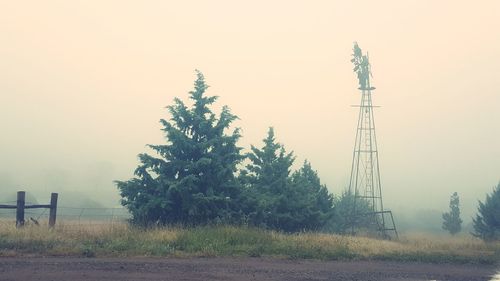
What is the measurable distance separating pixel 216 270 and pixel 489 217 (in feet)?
152

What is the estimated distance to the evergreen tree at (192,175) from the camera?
766 inches

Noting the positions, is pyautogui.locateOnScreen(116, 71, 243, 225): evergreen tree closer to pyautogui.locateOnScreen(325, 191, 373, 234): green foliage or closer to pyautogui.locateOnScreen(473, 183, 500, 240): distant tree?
pyautogui.locateOnScreen(325, 191, 373, 234): green foliage

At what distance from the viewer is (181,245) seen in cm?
1447

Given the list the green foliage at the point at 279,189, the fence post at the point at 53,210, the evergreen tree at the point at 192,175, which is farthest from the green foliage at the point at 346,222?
the fence post at the point at 53,210

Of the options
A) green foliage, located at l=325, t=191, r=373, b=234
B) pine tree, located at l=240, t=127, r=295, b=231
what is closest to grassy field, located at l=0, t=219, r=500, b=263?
pine tree, located at l=240, t=127, r=295, b=231

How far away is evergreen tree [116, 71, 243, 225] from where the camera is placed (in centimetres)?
1945

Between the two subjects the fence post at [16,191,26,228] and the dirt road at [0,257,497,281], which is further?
the fence post at [16,191,26,228]

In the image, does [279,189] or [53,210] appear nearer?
[53,210]

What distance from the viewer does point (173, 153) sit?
20.6 meters

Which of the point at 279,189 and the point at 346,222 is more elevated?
the point at 279,189

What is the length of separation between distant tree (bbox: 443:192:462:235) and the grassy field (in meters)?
61.6

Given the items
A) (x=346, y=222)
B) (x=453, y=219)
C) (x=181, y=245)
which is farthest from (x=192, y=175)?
(x=453, y=219)

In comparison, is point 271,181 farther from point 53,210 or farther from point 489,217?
point 489,217

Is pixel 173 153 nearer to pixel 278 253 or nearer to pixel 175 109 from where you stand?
pixel 175 109
